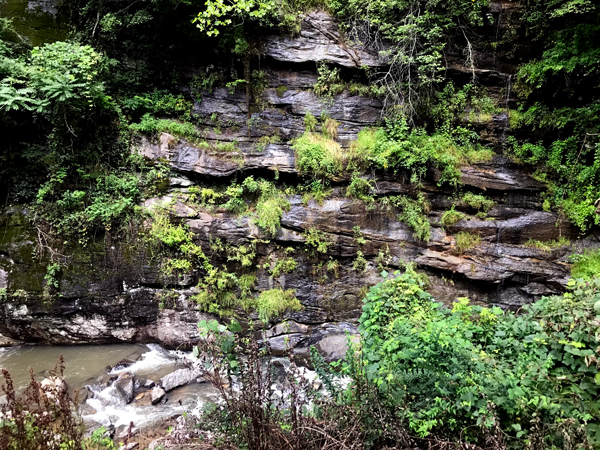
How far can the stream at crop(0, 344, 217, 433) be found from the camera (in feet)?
17.5

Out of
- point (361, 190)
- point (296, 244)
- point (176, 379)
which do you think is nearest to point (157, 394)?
point (176, 379)

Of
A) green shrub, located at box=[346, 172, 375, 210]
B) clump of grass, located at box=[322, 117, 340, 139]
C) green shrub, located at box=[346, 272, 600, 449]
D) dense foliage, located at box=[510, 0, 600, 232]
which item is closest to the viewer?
green shrub, located at box=[346, 272, 600, 449]

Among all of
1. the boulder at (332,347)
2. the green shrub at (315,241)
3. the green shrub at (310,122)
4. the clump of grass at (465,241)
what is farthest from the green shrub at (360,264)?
the green shrub at (310,122)

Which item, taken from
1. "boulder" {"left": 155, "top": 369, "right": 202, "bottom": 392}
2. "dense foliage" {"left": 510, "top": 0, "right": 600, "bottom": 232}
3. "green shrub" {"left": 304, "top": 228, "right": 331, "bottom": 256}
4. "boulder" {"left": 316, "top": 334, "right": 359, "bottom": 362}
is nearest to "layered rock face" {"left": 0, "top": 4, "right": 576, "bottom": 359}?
"boulder" {"left": 316, "top": 334, "right": 359, "bottom": 362}

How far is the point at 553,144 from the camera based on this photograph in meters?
8.41

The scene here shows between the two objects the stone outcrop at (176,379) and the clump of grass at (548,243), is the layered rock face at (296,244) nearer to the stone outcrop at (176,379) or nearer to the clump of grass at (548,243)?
the clump of grass at (548,243)

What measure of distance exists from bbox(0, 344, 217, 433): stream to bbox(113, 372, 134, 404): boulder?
5 cm

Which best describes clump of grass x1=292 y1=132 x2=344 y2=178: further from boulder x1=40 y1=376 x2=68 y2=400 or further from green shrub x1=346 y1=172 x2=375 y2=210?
boulder x1=40 y1=376 x2=68 y2=400

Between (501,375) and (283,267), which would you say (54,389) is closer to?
(501,375)

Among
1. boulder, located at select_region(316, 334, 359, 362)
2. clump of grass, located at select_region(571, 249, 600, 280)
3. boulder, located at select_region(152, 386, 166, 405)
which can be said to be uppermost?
clump of grass, located at select_region(571, 249, 600, 280)

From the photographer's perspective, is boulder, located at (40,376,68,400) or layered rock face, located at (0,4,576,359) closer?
boulder, located at (40,376,68,400)

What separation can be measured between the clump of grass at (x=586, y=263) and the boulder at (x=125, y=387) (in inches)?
387

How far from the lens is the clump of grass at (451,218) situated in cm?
805

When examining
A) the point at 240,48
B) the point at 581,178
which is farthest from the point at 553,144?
the point at 240,48
